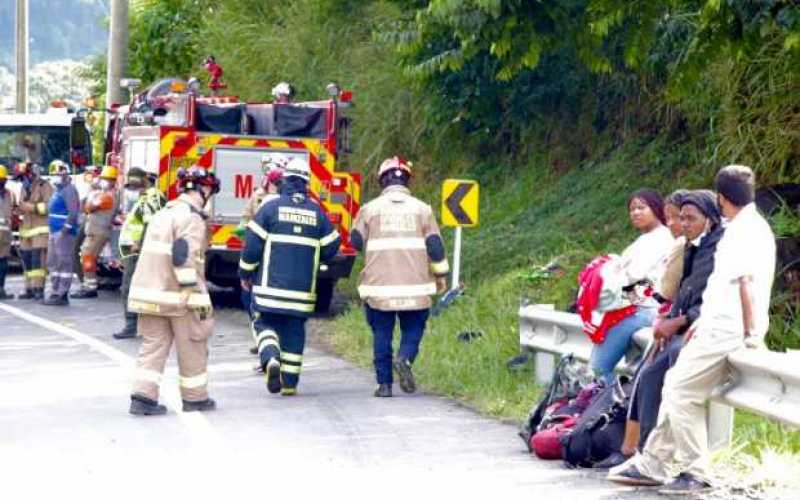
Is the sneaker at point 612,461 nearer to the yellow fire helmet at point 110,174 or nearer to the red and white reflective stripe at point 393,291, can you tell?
the red and white reflective stripe at point 393,291

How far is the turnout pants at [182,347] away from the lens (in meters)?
11.9

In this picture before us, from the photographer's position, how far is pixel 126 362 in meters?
15.2

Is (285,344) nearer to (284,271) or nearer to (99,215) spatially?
(284,271)

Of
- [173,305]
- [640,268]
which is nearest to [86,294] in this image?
[173,305]

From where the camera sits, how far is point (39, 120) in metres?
29.6

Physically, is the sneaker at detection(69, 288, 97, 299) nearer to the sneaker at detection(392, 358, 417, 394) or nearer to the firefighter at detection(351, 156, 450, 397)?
the firefighter at detection(351, 156, 450, 397)

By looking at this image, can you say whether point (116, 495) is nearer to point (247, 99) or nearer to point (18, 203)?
point (18, 203)

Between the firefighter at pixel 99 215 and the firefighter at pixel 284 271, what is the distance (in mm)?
8510

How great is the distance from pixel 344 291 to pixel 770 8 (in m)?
11.3

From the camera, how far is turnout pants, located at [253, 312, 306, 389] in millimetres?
12883

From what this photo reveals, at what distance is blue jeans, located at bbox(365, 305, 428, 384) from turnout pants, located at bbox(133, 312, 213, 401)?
1.40 metres

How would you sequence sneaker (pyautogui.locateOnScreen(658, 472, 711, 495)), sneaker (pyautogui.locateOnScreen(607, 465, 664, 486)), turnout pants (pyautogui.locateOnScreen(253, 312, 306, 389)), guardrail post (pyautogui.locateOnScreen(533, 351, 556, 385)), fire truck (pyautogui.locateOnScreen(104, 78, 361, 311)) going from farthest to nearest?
fire truck (pyautogui.locateOnScreen(104, 78, 361, 311)) < turnout pants (pyautogui.locateOnScreen(253, 312, 306, 389)) < guardrail post (pyautogui.locateOnScreen(533, 351, 556, 385)) < sneaker (pyautogui.locateOnScreen(607, 465, 664, 486)) < sneaker (pyautogui.locateOnScreen(658, 472, 711, 495))

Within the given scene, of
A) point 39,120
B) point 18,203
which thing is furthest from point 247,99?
point 18,203

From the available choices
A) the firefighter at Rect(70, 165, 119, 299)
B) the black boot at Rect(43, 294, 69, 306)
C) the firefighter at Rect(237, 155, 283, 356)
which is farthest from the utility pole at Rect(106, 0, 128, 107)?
the firefighter at Rect(237, 155, 283, 356)
